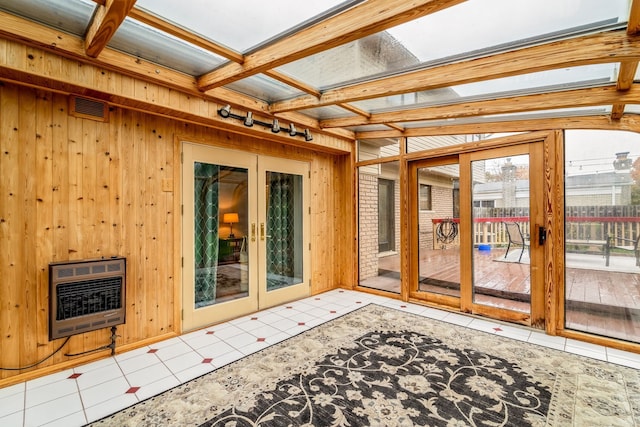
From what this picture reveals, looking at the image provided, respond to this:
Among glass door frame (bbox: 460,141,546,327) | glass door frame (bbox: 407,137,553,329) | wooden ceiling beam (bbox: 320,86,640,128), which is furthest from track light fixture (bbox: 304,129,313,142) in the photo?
glass door frame (bbox: 460,141,546,327)

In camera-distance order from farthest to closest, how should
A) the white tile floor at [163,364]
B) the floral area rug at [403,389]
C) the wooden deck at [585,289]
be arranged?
the wooden deck at [585,289] → the white tile floor at [163,364] → the floral area rug at [403,389]

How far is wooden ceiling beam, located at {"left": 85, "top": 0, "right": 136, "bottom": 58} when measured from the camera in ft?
5.43

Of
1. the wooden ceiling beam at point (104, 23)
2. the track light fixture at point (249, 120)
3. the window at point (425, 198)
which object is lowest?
the window at point (425, 198)

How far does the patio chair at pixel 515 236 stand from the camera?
365cm

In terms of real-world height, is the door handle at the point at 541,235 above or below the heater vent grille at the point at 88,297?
above

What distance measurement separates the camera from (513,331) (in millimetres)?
3451

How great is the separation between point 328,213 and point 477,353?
126 inches

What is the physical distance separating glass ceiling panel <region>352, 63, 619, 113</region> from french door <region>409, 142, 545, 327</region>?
0.97 metres

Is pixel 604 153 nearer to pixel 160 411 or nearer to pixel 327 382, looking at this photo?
pixel 327 382

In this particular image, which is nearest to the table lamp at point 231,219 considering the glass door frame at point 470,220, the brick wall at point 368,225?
the brick wall at point 368,225

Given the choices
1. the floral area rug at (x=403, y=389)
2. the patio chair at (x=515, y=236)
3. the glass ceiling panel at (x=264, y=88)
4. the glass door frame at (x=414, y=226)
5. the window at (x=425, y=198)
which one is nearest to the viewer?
the floral area rug at (x=403, y=389)

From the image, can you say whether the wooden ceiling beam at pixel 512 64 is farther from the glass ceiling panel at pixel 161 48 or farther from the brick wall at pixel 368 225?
the brick wall at pixel 368 225

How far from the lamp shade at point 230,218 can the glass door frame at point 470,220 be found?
2658 mm

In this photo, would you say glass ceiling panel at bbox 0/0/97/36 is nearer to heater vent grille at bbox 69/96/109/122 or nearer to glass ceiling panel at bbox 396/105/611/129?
Result: heater vent grille at bbox 69/96/109/122
